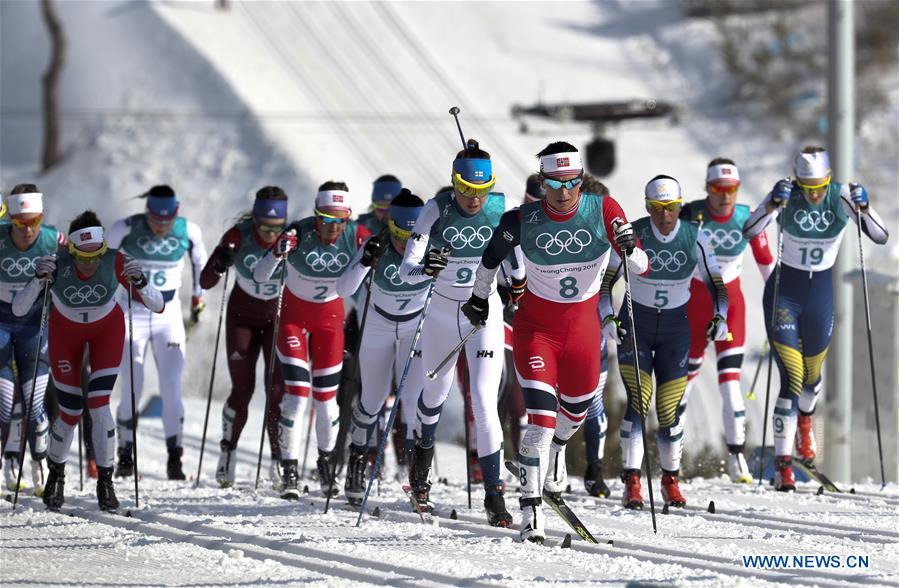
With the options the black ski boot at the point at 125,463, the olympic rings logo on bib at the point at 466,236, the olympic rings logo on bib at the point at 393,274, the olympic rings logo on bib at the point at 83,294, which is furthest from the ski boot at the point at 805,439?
the olympic rings logo on bib at the point at 83,294

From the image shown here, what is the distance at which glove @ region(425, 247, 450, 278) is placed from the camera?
859 cm

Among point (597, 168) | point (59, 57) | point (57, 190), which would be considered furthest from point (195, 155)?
point (597, 168)

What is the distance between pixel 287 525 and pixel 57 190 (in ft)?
94.4

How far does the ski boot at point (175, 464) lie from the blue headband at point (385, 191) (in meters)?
2.71

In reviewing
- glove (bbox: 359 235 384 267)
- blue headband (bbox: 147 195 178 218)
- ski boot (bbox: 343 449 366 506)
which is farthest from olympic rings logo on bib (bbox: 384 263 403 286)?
blue headband (bbox: 147 195 178 218)

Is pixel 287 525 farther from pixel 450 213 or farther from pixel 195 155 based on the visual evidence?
pixel 195 155

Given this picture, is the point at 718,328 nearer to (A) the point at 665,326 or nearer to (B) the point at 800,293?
(A) the point at 665,326

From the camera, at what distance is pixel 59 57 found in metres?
39.9

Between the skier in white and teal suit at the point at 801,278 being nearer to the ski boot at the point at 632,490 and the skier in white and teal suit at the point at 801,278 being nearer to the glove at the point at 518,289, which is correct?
the ski boot at the point at 632,490

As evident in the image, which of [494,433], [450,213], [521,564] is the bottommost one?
[521,564]

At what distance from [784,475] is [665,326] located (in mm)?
1862

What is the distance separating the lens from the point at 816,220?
11188mm

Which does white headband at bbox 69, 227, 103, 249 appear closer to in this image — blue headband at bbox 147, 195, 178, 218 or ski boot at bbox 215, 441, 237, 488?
blue headband at bbox 147, 195, 178, 218

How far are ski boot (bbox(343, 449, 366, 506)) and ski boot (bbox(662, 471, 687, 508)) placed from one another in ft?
6.72
